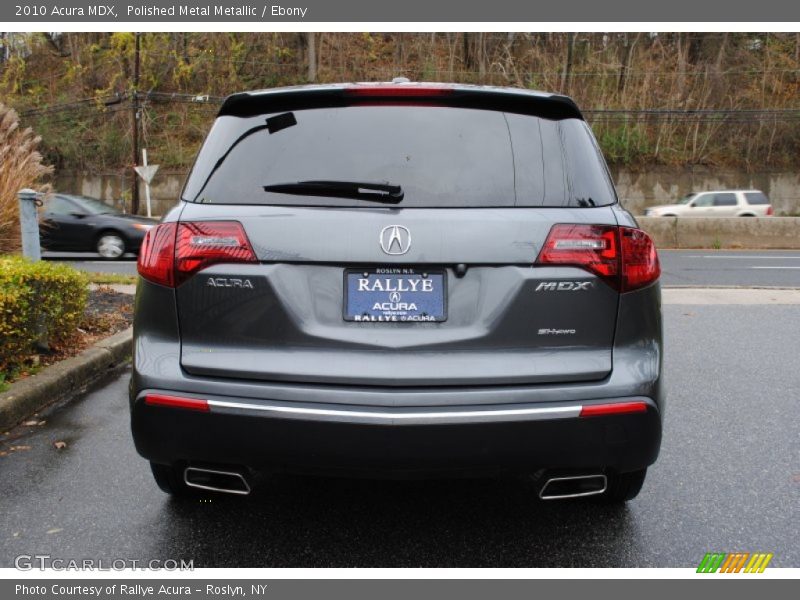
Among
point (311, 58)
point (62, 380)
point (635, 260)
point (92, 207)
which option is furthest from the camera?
point (311, 58)

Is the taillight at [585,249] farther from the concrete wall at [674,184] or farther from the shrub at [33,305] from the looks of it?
the concrete wall at [674,184]

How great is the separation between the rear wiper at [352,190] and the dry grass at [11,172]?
5071 millimetres

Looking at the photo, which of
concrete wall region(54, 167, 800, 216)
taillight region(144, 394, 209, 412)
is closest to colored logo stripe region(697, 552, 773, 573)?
taillight region(144, 394, 209, 412)

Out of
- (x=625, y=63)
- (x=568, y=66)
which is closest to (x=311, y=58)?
(x=568, y=66)

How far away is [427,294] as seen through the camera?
A: 2268mm

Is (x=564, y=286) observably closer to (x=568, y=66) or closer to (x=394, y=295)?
(x=394, y=295)

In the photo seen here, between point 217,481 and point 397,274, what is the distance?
103 centimetres

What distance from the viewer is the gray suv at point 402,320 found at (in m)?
2.21

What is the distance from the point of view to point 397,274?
2.26 m

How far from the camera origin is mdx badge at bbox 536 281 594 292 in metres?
2.28

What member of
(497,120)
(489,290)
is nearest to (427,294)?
(489,290)

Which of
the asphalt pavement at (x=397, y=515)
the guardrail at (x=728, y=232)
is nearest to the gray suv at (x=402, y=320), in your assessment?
the asphalt pavement at (x=397, y=515)

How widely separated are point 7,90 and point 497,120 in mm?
38679

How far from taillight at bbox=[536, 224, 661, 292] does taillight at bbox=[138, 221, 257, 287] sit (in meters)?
1.01
